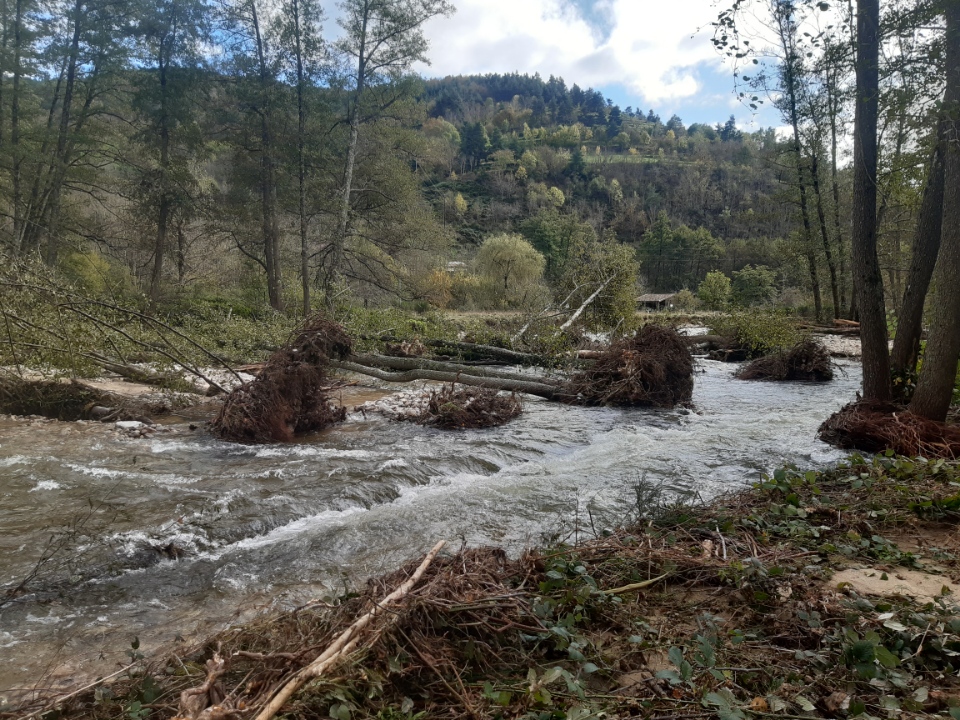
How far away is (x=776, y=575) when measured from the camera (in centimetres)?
302

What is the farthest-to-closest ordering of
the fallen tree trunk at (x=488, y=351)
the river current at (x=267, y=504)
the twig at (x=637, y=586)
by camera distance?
the fallen tree trunk at (x=488, y=351) → the river current at (x=267, y=504) → the twig at (x=637, y=586)

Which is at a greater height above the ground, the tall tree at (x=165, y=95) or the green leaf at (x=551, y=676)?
the tall tree at (x=165, y=95)

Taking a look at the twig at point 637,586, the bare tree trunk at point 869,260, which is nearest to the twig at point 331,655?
the twig at point 637,586

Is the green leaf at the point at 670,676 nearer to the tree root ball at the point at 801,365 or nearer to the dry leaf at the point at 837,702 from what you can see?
the dry leaf at the point at 837,702

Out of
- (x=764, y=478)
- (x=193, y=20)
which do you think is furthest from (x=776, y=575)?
(x=193, y=20)

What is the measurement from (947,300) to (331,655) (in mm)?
7495

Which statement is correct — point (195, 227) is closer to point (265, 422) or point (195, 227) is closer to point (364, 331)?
point (364, 331)

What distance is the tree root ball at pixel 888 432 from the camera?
6.15 meters

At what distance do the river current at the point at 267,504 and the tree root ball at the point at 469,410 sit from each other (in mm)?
382

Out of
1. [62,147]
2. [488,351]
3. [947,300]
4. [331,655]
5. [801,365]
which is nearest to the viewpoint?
[331,655]

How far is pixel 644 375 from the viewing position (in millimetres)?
10773

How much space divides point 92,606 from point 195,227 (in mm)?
22290

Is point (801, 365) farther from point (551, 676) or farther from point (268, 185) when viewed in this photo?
point (268, 185)

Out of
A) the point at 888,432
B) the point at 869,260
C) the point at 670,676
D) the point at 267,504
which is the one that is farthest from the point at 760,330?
the point at 670,676
